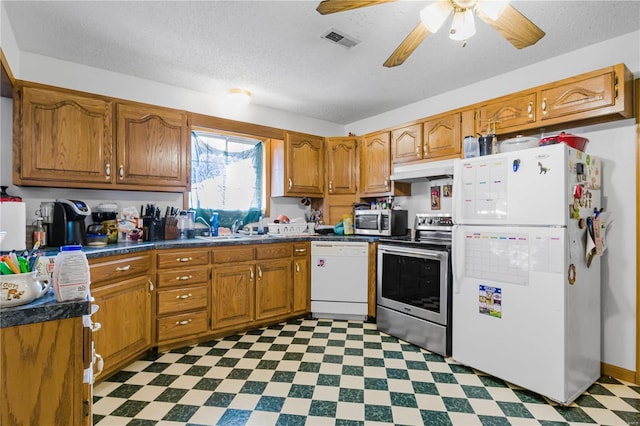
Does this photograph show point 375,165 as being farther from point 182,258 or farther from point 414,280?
point 182,258

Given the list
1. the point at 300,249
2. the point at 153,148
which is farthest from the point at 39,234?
the point at 300,249

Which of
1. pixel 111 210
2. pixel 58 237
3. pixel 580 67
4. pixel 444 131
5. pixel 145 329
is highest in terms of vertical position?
pixel 580 67

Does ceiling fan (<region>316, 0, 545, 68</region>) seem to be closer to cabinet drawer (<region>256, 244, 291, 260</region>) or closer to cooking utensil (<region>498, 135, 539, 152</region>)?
cooking utensil (<region>498, 135, 539, 152</region>)

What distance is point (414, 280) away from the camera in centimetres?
287

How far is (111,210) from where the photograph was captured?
2754 mm

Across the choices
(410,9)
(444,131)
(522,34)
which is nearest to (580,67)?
(444,131)

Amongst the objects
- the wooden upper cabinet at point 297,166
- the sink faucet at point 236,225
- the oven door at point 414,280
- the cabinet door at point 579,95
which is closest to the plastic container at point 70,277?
the oven door at point 414,280

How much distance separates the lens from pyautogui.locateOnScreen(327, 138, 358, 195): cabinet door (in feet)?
13.1

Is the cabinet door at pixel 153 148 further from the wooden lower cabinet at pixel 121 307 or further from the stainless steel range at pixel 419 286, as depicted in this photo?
the stainless steel range at pixel 419 286

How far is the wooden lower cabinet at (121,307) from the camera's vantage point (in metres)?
2.09

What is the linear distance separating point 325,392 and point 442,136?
2.44 m

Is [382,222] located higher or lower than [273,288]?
higher

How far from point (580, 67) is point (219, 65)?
284cm

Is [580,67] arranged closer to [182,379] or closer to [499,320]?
[499,320]
